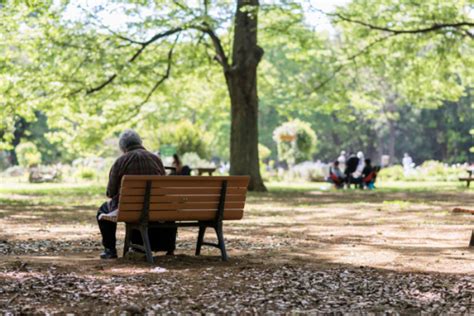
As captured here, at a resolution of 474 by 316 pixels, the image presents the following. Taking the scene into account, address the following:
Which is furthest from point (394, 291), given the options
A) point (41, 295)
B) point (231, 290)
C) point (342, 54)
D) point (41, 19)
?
point (342, 54)

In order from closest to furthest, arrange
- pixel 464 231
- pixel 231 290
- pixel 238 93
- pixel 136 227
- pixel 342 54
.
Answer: pixel 231 290
pixel 136 227
pixel 464 231
pixel 238 93
pixel 342 54

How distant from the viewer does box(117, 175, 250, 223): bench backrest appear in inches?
331

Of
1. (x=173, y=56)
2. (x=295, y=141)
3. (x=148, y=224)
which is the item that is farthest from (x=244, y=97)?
(x=295, y=141)

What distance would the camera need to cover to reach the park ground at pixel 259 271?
6.28 meters

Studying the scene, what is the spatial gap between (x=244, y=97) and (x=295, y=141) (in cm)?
2328

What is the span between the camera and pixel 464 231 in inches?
500

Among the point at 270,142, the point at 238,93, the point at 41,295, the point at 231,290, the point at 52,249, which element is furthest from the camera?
→ the point at 270,142

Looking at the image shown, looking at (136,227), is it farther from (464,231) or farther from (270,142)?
(270,142)

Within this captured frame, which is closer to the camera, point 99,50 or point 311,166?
point 99,50

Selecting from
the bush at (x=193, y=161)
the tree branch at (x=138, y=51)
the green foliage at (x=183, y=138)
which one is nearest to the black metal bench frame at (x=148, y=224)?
the tree branch at (x=138, y=51)

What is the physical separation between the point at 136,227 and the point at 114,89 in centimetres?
1942

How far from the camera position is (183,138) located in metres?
41.6

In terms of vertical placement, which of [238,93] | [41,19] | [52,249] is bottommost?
[52,249]

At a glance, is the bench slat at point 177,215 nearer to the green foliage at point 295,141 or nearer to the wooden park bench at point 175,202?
the wooden park bench at point 175,202
